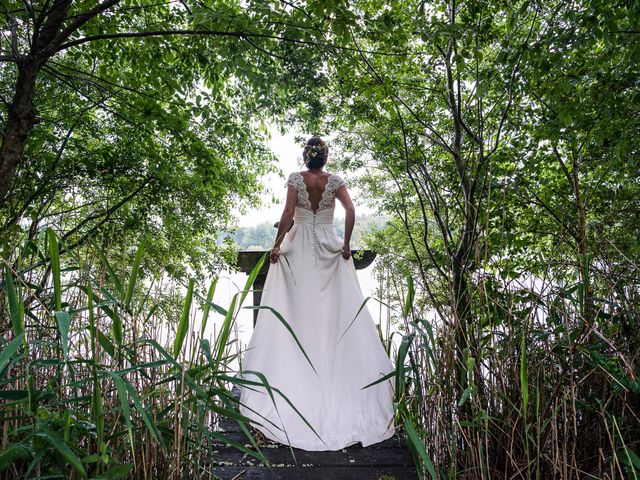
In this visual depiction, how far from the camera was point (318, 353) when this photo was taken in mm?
3336

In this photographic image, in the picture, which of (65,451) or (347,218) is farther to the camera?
(347,218)

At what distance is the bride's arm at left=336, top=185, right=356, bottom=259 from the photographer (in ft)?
11.5

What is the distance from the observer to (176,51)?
3.76 metres

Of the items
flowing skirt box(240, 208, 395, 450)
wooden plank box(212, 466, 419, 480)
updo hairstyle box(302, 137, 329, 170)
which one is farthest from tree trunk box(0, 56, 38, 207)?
wooden plank box(212, 466, 419, 480)

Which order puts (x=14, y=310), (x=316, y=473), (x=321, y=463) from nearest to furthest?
1. (x=14, y=310)
2. (x=316, y=473)
3. (x=321, y=463)

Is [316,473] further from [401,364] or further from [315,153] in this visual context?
[315,153]

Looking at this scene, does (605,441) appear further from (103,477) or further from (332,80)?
(332,80)

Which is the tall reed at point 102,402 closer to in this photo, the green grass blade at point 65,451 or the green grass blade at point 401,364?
the green grass blade at point 65,451

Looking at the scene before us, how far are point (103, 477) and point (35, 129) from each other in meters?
3.56

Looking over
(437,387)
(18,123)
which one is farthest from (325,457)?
(18,123)

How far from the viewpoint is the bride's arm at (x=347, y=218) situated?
11.5 feet

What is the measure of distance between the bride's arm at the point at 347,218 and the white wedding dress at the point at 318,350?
0.05 meters

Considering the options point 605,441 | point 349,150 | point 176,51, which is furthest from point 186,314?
point 349,150

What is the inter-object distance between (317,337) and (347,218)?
0.88m
